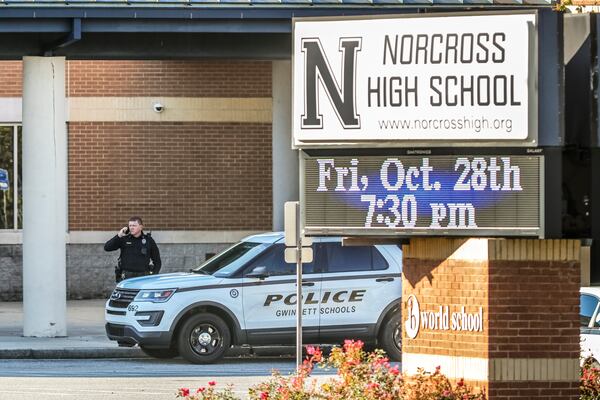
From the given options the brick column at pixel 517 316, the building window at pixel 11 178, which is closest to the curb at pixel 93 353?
the building window at pixel 11 178

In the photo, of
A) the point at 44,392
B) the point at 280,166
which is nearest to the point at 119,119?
the point at 280,166

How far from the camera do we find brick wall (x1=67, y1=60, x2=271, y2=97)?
93.0 ft

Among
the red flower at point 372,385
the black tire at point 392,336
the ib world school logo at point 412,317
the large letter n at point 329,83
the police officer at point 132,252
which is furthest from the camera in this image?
the police officer at point 132,252

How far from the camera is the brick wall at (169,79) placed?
28359 mm

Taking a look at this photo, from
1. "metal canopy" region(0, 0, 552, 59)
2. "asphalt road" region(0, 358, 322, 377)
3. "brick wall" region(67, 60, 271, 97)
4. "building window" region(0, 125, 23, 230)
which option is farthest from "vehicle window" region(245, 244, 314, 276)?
"building window" region(0, 125, 23, 230)

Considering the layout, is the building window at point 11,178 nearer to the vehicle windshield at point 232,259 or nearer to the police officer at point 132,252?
Answer: the police officer at point 132,252

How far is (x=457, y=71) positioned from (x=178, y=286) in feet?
30.5

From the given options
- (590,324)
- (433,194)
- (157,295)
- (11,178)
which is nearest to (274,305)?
(157,295)

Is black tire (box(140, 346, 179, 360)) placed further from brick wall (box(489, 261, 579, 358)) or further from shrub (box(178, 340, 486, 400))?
brick wall (box(489, 261, 579, 358))

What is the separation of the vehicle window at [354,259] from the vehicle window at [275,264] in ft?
1.01

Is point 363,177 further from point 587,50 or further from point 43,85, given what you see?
point 43,85

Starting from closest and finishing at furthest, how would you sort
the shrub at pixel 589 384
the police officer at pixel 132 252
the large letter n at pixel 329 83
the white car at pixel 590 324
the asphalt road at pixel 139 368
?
1. the large letter n at pixel 329 83
2. the shrub at pixel 589 384
3. the white car at pixel 590 324
4. the asphalt road at pixel 139 368
5. the police officer at pixel 132 252

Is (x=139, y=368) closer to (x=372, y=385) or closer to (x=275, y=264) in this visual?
(x=275, y=264)

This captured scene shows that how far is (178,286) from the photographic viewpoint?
19.1 metres
